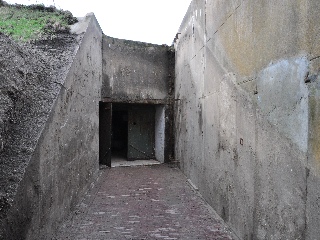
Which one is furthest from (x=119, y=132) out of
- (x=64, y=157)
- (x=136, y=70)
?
(x=64, y=157)

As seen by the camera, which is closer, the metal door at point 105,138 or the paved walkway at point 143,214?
the paved walkway at point 143,214

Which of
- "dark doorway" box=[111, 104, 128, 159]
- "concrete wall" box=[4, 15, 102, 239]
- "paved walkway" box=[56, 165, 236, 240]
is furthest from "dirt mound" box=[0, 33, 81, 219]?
"dark doorway" box=[111, 104, 128, 159]

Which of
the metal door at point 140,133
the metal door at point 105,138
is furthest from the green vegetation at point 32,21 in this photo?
the metal door at point 140,133

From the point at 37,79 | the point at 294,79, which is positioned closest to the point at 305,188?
the point at 294,79

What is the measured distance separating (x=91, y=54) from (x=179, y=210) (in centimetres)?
428

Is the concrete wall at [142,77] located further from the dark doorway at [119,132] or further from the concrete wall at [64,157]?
the dark doorway at [119,132]

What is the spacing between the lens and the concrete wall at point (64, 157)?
107 inches

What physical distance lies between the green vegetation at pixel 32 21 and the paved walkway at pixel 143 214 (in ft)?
11.8

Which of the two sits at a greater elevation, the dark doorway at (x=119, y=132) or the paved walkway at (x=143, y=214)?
the dark doorway at (x=119, y=132)

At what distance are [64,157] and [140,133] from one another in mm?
6535

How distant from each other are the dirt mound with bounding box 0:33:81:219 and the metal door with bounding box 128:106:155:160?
5.83 meters

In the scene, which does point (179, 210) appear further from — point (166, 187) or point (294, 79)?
point (294, 79)

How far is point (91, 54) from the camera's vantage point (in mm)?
6703

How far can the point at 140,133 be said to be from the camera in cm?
1056
